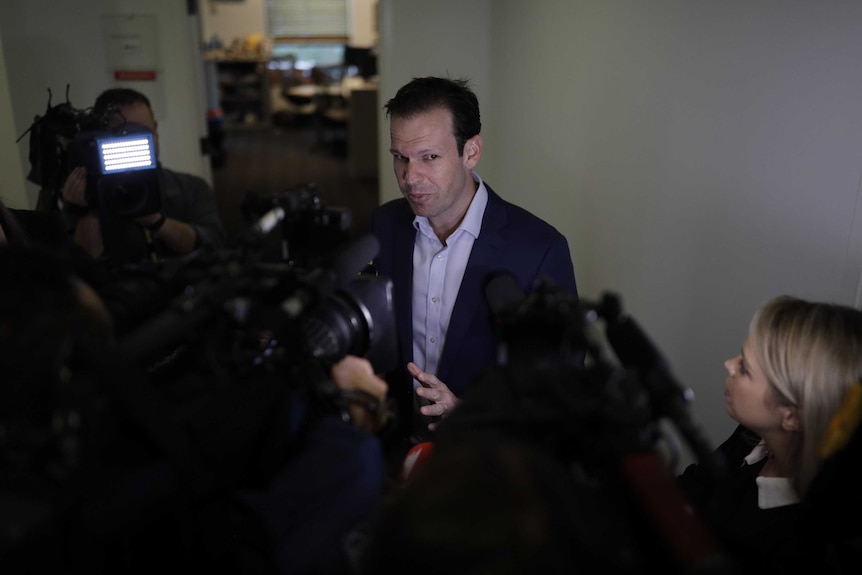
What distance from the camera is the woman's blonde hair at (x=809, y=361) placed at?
3.21 ft

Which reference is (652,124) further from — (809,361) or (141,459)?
(141,459)

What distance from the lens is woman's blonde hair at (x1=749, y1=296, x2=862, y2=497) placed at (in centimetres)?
98

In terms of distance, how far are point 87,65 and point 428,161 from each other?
2.55 metres

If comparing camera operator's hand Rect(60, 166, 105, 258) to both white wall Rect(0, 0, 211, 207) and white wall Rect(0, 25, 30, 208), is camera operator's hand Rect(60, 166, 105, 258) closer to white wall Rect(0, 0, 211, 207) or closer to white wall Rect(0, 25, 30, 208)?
white wall Rect(0, 25, 30, 208)

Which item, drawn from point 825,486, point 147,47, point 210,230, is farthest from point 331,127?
point 825,486

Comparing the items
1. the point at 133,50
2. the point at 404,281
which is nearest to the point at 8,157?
the point at 133,50

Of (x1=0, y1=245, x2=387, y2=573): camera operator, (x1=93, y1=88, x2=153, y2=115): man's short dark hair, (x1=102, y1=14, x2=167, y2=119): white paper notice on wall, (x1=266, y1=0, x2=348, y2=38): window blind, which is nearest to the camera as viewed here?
(x1=0, y1=245, x2=387, y2=573): camera operator

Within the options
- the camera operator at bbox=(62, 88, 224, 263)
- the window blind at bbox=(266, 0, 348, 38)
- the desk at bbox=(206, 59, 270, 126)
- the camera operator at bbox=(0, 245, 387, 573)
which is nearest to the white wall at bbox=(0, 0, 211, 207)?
the camera operator at bbox=(62, 88, 224, 263)

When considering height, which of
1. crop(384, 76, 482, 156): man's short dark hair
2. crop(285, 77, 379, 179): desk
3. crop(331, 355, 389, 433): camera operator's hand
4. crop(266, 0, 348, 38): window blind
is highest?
crop(266, 0, 348, 38): window blind

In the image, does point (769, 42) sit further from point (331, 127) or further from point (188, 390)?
point (331, 127)

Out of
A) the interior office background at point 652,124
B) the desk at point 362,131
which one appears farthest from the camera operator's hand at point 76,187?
the desk at point 362,131

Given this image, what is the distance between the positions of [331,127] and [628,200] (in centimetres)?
723

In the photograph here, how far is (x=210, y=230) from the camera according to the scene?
2.43 m

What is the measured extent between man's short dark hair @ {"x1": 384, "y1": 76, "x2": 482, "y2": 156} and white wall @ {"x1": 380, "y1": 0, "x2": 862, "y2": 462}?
0.71 meters
